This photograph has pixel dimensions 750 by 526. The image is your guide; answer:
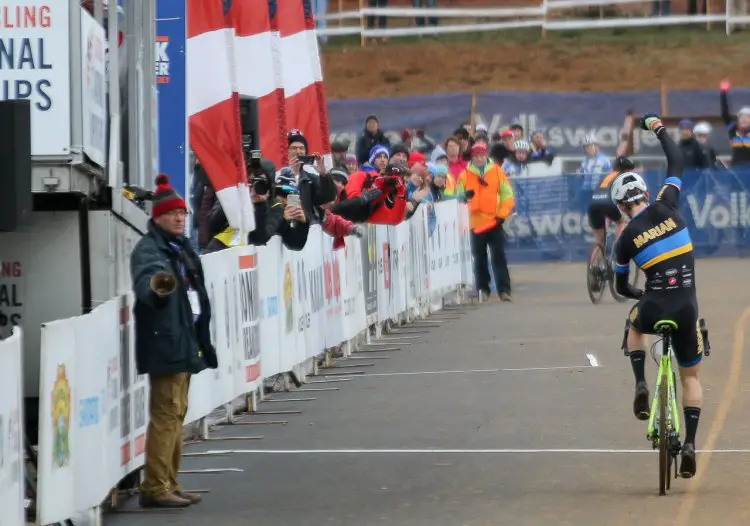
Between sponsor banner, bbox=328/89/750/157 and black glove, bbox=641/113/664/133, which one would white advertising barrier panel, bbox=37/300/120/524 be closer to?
black glove, bbox=641/113/664/133

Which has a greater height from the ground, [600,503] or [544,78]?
[544,78]

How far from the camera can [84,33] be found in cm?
1091

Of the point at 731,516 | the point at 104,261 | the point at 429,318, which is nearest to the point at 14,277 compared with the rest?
the point at 104,261

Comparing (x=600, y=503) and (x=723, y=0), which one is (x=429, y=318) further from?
(x=723, y=0)

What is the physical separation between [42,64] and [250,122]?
291 inches

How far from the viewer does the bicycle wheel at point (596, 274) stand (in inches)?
959

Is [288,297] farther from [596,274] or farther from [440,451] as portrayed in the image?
[596,274]

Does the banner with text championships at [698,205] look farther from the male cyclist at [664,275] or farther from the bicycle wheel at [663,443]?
the bicycle wheel at [663,443]

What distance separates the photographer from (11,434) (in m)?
8.23

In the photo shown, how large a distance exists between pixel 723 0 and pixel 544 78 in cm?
529

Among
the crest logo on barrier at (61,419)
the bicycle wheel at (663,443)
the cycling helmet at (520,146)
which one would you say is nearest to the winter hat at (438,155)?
the cycling helmet at (520,146)

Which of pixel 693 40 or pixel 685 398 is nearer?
pixel 685 398

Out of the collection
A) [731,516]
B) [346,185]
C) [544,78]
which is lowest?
[731,516]

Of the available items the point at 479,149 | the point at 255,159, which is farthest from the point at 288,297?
the point at 479,149
